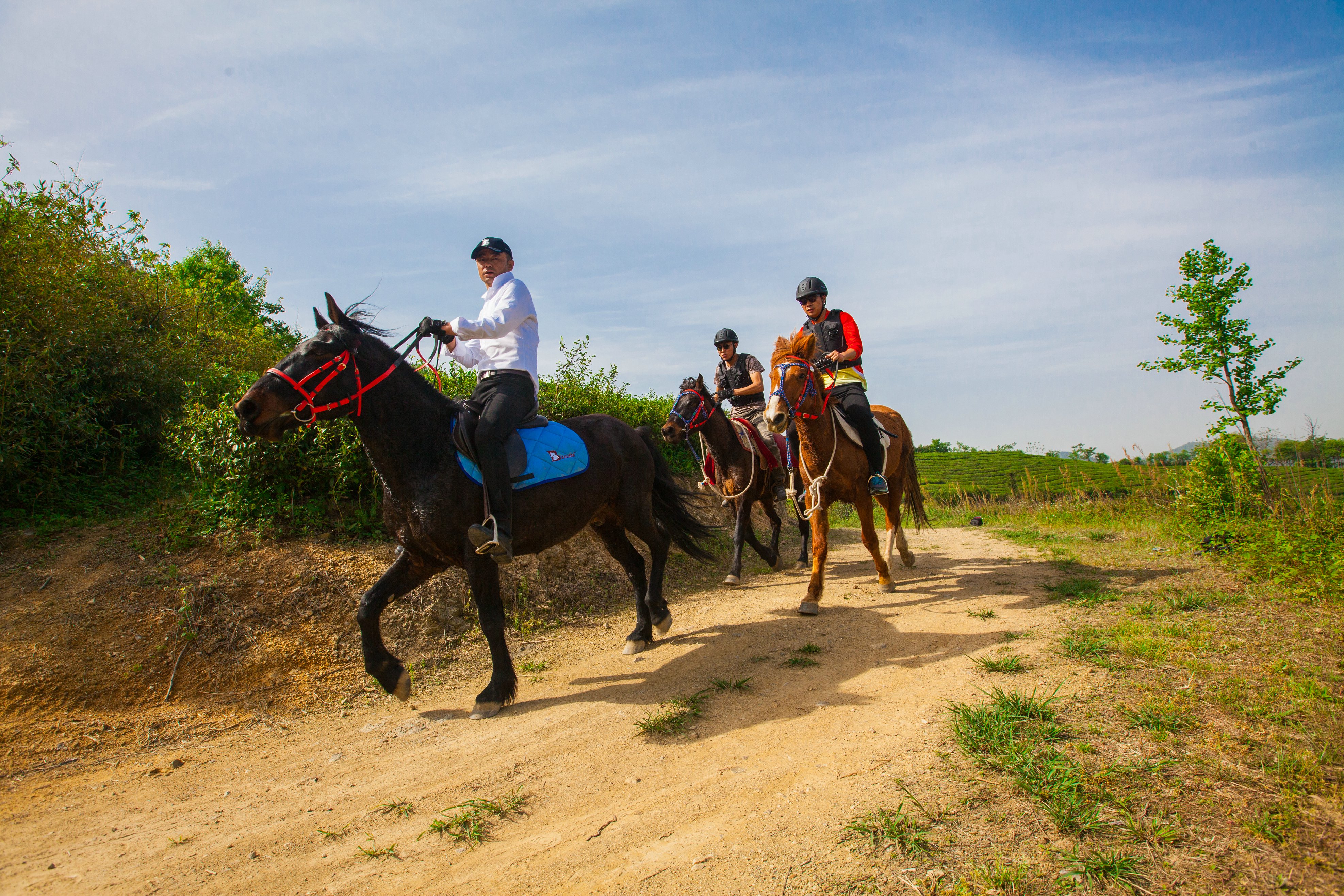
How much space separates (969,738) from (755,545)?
19.7 ft

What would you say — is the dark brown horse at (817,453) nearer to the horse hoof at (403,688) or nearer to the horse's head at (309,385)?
the horse hoof at (403,688)

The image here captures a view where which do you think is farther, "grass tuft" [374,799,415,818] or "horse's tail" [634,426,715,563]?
"horse's tail" [634,426,715,563]

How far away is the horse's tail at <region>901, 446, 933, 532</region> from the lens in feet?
29.8

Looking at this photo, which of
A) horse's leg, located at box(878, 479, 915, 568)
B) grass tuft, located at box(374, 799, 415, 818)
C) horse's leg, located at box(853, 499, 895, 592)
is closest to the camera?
grass tuft, located at box(374, 799, 415, 818)

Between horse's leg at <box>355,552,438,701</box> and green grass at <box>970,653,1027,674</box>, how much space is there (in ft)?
13.3

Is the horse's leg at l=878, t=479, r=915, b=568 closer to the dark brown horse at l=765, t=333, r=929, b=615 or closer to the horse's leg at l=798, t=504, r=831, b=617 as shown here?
the dark brown horse at l=765, t=333, r=929, b=615

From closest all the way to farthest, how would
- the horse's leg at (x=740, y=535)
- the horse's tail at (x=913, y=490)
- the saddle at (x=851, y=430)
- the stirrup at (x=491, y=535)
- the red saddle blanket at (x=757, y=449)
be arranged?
the stirrup at (x=491, y=535)
the saddle at (x=851, y=430)
the horse's leg at (x=740, y=535)
the horse's tail at (x=913, y=490)
the red saddle blanket at (x=757, y=449)

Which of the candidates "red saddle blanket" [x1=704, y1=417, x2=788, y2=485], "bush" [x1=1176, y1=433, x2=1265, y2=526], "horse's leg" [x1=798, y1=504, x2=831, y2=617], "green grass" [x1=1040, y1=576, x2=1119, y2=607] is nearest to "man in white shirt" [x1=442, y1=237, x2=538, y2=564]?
"horse's leg" [x1=798, y1=504, x2=831, y2=617]

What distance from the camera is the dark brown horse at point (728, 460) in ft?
28.9

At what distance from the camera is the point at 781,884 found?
2549 mm

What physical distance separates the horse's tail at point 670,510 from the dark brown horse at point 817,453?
1.18 metres

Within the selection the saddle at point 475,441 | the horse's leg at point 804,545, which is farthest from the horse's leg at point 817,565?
the saddle at point 475,441

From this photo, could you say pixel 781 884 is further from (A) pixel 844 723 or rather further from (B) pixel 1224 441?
(B) pixel 1224 441

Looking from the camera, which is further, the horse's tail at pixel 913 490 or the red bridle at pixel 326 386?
the horse's tail at pixel 913 490
